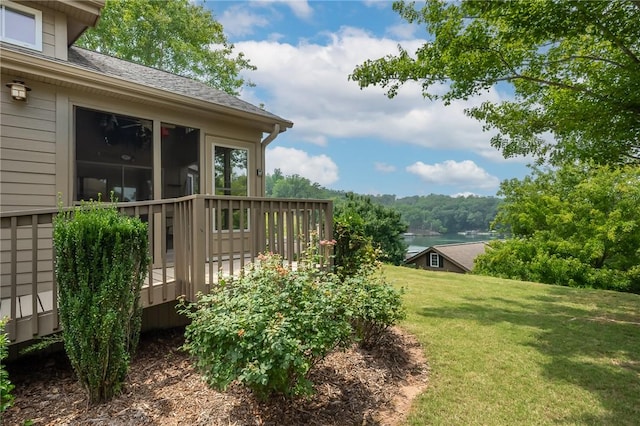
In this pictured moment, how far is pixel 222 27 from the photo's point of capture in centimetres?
1917

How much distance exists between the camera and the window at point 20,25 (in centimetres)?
490

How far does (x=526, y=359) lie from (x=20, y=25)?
8131mm

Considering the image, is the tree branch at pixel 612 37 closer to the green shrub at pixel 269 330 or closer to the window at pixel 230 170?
the green shrub at pixel 269 330

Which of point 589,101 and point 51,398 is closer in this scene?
point 51,398

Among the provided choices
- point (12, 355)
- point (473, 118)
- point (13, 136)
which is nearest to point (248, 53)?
point (473, 118)

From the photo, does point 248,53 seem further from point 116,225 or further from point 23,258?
point 116,225

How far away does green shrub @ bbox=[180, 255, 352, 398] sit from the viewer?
2.53 m

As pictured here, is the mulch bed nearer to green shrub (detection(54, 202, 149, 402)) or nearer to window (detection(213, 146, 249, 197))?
green shrub (detection(54, 202, 149, 402))

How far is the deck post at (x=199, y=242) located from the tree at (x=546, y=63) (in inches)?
173

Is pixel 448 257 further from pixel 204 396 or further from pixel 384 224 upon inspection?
pixel 204 396

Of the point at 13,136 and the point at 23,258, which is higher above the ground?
the point at 13,136

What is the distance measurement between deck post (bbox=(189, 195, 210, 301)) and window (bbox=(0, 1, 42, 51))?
391 cm

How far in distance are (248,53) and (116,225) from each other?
19308mm

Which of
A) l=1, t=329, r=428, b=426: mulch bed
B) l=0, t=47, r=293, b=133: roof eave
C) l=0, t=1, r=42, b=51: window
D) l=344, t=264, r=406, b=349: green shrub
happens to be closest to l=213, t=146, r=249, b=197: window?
l=0, t=47, r=293, b=133: roof eave
